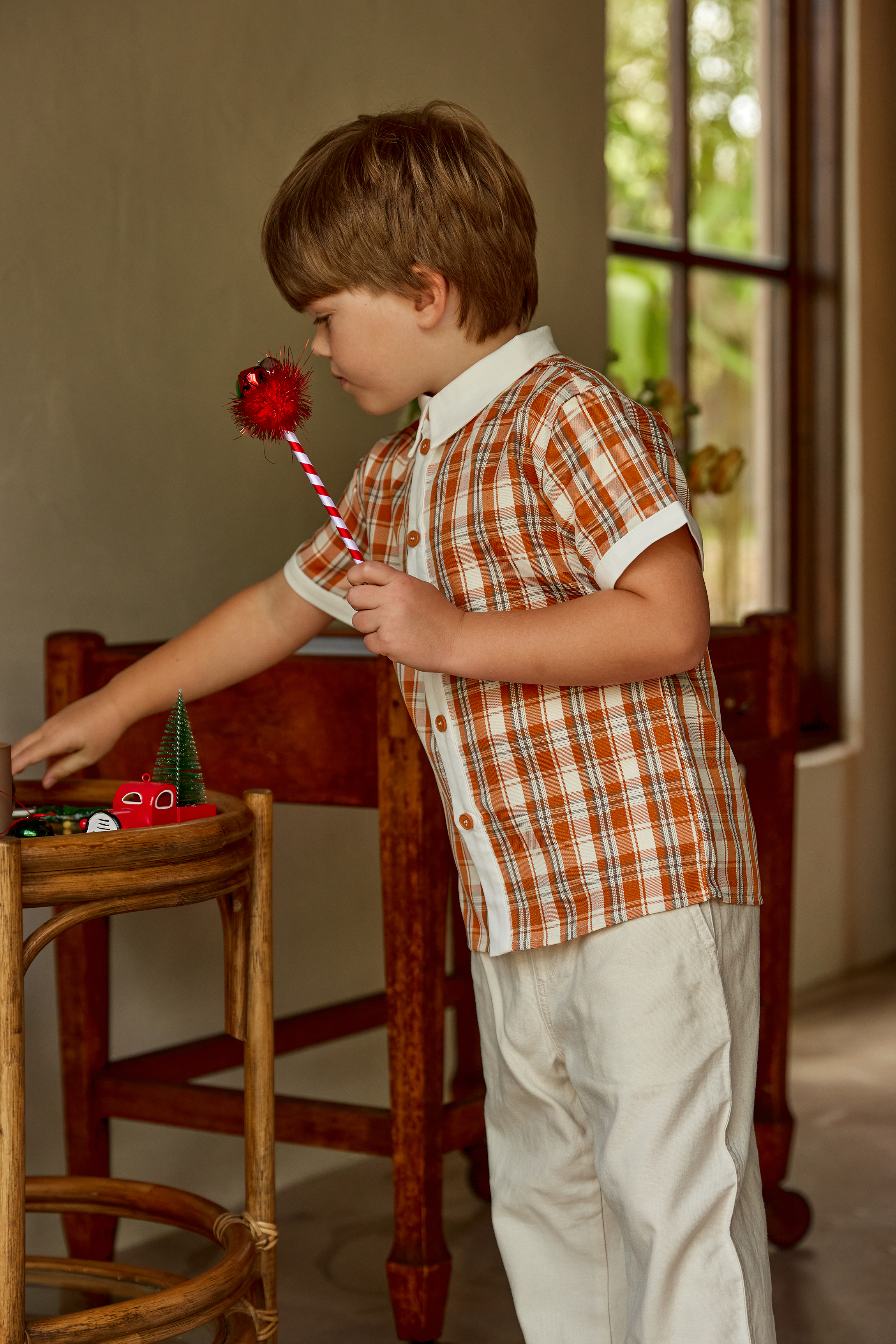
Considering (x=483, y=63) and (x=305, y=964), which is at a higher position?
(x=483, y=63)

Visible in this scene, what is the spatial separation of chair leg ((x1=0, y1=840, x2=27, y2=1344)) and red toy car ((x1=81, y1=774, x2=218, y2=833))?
10 centimetres

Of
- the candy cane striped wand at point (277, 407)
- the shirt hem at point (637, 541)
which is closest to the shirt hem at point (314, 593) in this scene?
the candy cane striped wand at point (277, 407)

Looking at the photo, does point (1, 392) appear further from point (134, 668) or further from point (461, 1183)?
point (461, 1183)

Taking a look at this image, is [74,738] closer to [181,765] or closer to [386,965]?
[181,765]

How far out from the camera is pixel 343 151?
3.62 ft

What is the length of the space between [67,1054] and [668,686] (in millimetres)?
793

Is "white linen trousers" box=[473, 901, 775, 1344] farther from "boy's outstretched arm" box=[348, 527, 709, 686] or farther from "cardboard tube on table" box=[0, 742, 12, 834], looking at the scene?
"cardboard tube on table" box=[0, 742, 12, 834]

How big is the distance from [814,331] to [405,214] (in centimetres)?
224

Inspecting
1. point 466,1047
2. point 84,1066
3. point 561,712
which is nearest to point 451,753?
point 561,712

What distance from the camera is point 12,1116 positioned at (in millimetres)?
928

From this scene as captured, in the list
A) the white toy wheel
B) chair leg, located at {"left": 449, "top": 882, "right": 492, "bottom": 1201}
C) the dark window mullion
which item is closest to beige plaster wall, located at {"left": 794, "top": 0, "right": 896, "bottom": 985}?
the dark window mullion

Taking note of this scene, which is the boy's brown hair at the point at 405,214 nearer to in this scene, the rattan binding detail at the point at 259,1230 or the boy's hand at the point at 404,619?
the boy's hand at the point at 404,619

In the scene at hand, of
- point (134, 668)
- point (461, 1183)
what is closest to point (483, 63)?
point (134, 668)

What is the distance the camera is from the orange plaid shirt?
1.06 meters
